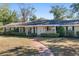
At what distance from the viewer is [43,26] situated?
10.2 m

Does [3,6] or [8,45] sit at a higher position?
[3,6]

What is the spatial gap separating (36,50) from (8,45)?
1.91 ft

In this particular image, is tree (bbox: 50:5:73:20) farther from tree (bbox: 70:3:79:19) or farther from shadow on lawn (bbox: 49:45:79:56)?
shadow on lawn (bbox: 49:45:79:56)

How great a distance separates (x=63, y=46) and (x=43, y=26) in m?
0.58

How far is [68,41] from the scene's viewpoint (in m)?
10.1

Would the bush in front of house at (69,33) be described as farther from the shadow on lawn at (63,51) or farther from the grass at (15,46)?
the grass at (15,46)

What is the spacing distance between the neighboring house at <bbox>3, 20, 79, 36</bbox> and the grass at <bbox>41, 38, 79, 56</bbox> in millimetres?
206

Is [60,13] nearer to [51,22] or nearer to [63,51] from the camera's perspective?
[51,22]

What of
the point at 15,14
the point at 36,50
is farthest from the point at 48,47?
the point at 15,14

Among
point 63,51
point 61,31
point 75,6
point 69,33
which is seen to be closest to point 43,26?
point 61,31

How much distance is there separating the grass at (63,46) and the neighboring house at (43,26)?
206mm

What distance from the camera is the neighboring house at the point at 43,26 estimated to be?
1013cm

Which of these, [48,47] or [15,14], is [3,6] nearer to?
[15,14]

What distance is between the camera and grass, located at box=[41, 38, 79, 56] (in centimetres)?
1009
